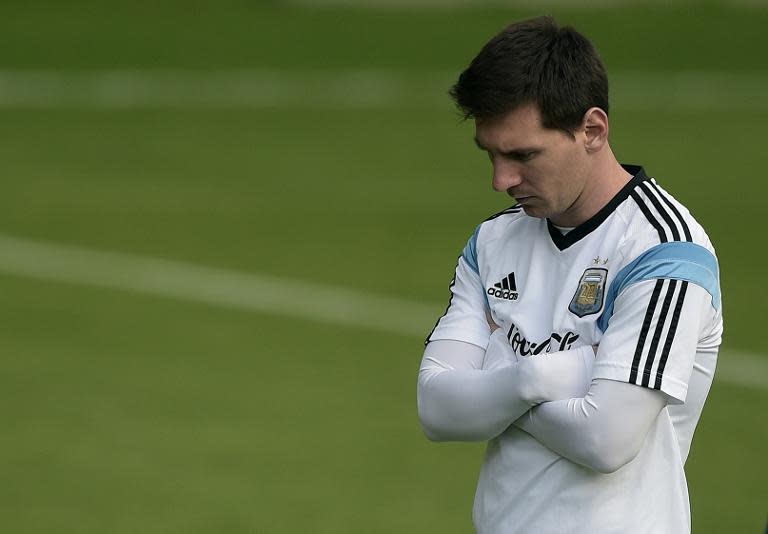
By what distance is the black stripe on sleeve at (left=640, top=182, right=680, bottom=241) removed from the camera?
3623mm

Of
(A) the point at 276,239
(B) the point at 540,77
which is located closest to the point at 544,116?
(B) the point at 540,77

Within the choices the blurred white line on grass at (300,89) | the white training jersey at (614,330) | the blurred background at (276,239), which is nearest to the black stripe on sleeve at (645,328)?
the white training jersey at (614,330)

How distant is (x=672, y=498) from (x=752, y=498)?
4599mm

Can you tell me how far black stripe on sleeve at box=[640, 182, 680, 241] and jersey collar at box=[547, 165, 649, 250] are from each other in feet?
0.10

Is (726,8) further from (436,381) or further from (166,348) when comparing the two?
(436,381)

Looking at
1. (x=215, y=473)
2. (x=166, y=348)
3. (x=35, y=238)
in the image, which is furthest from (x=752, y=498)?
(x=35, y=238)

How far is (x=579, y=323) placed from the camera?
373 cm

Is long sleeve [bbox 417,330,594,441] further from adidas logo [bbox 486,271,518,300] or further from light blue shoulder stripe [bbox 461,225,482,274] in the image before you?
light blue shoulder stripe [bbox 461,225,482,274]

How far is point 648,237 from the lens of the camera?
3.64 metres

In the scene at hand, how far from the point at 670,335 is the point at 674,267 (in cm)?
17

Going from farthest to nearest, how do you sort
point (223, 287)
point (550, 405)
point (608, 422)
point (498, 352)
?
point (223, 287), point (498, 352), point (550, 405), point (608, 422)

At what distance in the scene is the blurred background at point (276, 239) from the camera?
8383 millimetres

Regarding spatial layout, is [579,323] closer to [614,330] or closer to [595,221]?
[614,330]

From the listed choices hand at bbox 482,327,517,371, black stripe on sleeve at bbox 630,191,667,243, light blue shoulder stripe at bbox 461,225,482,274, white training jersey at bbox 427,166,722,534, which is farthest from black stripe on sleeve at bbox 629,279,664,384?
light blue shoulder stripe at bbox 461,225,482,274
